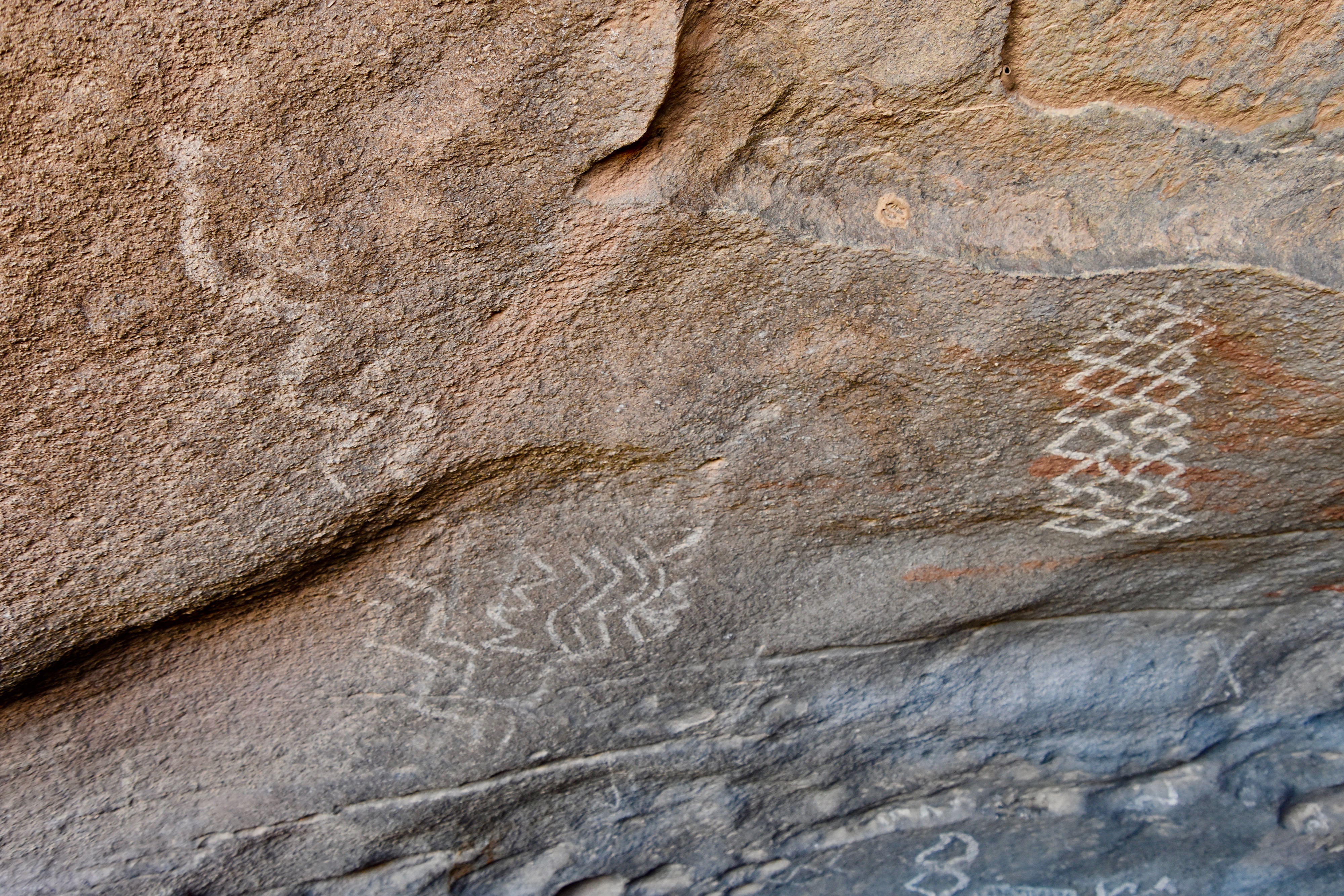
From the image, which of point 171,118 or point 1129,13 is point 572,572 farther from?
point 1129,13

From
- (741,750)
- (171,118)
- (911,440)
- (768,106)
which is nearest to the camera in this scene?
(171,118)

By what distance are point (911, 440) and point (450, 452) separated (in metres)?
0.56

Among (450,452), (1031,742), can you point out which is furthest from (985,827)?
(450,452)

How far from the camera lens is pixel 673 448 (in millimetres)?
1169

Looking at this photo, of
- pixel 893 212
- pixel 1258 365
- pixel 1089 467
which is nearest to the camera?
pixel 893 212

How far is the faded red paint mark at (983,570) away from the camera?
133cm

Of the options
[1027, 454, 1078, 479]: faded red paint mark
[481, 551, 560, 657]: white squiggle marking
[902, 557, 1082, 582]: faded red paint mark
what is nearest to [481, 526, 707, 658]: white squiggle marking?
[481, 551, 560, 657]: white squiggle marking

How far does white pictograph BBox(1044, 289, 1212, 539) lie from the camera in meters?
1.07

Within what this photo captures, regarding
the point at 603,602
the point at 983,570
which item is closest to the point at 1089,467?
the point at 983,570

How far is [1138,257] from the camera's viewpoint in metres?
1.01

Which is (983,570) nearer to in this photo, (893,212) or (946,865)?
(946,865)

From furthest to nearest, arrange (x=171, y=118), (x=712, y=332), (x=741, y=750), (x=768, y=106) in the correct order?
1. (x=741, y=750)
2. (x=712, y=332)
3. (x=768, y=106)
4. (x=171, y=118)

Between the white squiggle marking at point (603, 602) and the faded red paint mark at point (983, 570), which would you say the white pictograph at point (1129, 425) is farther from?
the white squiggle marking at point (603, 602)

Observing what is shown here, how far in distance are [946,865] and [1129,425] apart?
584 millimetres
